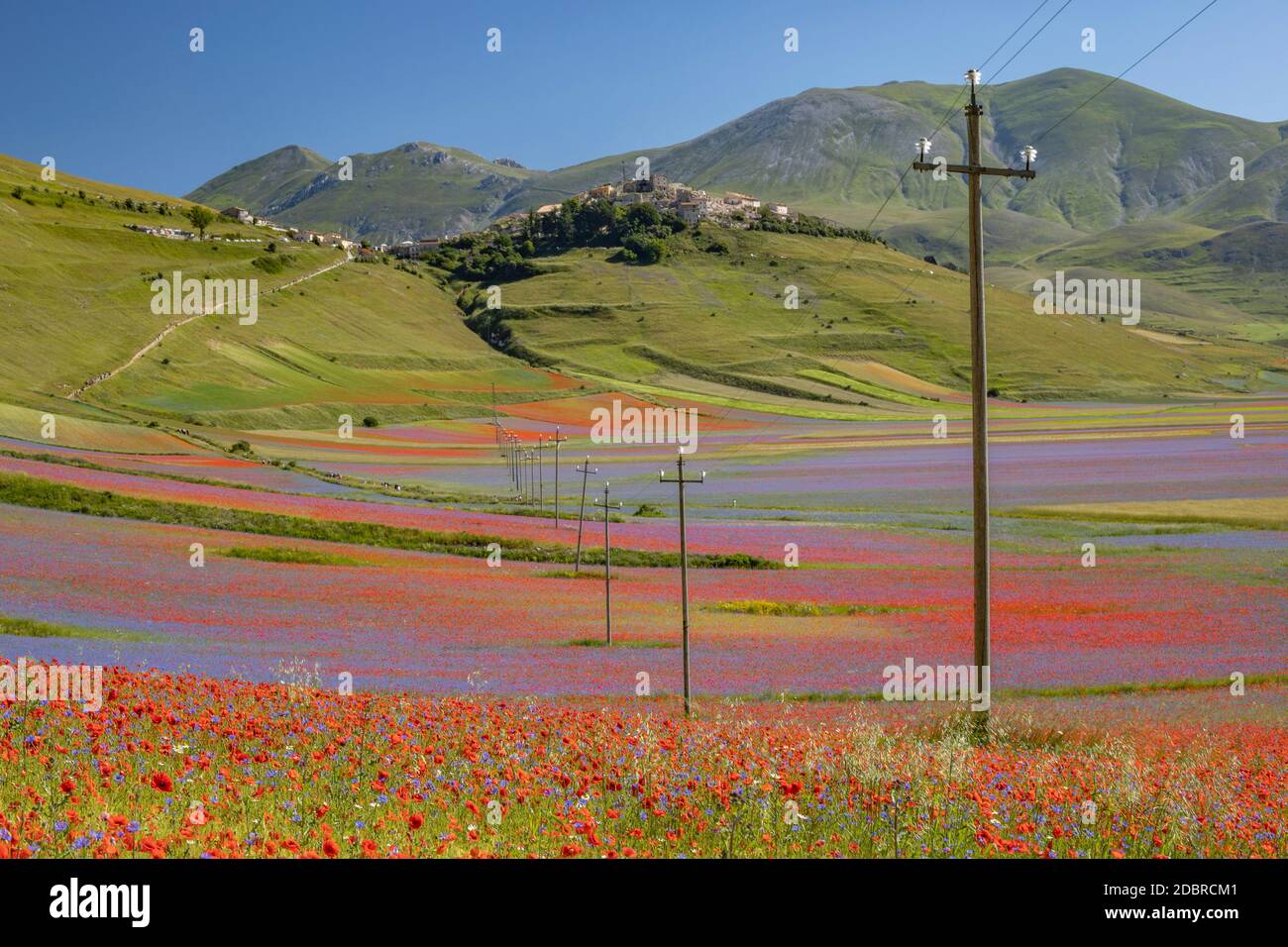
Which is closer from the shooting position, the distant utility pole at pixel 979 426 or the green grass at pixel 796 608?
the distant utility pole at pixel 979 426

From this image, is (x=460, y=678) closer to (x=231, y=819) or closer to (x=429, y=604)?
(x=429, y=604)

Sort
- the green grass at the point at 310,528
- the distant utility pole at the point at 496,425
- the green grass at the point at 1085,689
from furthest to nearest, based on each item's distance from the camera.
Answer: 1. the distant utility pole at the point at 496,425
2. the green grass at the point at 310,528
3. the green grass at the point at 1085,689

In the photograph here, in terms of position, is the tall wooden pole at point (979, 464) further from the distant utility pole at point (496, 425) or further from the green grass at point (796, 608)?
the distant utility pole at point (496, 425)

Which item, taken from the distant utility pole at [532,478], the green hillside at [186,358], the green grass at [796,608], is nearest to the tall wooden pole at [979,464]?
the green grass at [796,608]

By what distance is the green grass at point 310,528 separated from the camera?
49.0 m

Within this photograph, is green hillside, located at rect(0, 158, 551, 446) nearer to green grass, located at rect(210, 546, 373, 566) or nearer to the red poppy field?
green grass, located at rect(210, 546, 373, 566)

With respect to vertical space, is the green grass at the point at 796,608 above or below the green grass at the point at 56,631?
below

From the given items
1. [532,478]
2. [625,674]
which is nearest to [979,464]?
[625,674]

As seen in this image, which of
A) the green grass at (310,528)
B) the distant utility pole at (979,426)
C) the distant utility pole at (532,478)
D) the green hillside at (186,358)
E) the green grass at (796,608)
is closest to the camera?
the distant utility pole at (979,426)

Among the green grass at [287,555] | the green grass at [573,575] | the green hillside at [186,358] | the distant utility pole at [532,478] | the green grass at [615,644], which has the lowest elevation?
the green grass at [615,644]

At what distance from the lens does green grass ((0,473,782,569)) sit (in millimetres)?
49000

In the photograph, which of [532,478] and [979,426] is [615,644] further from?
[532,478]

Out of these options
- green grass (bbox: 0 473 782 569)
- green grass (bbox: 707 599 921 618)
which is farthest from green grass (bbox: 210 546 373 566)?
green grass (bbox: 707 599 921 618)
